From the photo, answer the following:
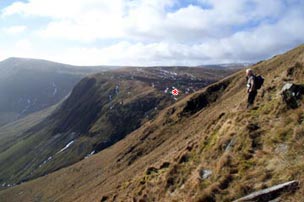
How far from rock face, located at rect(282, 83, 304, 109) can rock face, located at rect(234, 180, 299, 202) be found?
713 cm

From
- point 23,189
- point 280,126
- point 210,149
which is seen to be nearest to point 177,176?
point 210,149

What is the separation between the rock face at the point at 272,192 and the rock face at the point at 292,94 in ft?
23.4

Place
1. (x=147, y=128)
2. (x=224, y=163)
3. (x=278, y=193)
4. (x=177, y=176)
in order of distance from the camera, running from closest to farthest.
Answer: (x=278, y=193) → (x=224, y=163) → (x=177, y=176) → (x=147, y=128)

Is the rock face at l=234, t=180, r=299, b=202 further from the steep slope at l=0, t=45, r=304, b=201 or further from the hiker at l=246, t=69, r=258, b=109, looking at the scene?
the hiker at l=246, t=69, r=258, b=109

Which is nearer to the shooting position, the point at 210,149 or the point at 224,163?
the point at 224,163

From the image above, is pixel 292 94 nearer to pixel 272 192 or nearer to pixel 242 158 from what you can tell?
pixel 242 158

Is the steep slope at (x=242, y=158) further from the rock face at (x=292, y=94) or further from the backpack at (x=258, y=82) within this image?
the backpack at (x=258, y=82)

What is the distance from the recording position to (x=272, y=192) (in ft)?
47.1

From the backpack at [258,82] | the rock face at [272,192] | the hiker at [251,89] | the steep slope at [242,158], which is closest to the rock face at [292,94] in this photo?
the steep slope at [242,158]

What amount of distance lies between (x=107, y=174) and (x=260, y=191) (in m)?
102

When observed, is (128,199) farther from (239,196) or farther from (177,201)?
(239,196)

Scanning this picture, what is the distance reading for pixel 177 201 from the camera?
19594 millimetres

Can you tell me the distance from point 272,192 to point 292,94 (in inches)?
330

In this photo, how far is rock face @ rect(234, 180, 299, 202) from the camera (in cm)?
1401
